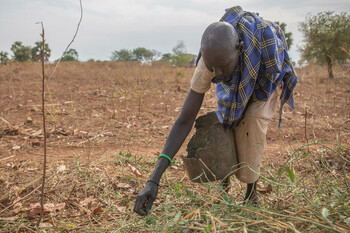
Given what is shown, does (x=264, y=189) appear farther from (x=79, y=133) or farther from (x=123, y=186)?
(x=79, y=133)

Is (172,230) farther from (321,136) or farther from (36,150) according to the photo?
(321,136)

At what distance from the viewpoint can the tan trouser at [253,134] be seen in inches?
73.8

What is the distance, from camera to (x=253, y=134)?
190 cm

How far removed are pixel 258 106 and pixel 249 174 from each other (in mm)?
448


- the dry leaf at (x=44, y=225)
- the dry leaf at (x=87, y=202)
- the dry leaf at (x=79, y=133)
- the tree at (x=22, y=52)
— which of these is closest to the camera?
the dry leaf at (x=44, y=225)

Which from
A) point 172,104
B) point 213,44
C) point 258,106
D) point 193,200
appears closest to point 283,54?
point 258,106

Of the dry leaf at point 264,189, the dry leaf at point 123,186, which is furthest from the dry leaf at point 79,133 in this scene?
the dry leaf at point 264,189

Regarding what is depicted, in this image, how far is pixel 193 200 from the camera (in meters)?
1.61

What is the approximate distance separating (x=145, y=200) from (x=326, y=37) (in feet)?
40.6

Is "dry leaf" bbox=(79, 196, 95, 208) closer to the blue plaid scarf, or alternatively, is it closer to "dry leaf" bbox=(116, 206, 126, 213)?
"dry leaf" bbox=(116, 206, 126, 213)

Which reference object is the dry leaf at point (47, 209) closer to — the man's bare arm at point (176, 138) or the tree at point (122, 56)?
the man's bare arm at point (176, 138)

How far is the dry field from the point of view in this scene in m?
1.32

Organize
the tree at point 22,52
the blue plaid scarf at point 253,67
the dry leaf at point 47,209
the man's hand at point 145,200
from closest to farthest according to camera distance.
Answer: the man's hand at point 145,200, the blue plaid scarf at point 253,67, the dry leaf at point 47,209, the tree at point 22,52

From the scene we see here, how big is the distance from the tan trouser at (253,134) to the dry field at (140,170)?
0.16 m
